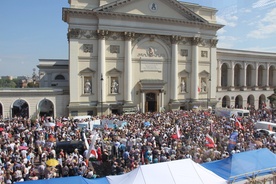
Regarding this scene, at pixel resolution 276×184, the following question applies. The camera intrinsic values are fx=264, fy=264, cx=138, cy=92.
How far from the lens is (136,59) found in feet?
121

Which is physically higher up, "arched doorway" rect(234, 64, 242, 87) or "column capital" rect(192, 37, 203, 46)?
"column capital" rect(192, 37, 203, 46)

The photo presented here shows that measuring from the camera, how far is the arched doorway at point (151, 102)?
37.8 meters

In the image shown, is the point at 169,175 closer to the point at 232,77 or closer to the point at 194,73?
the point at 194,73

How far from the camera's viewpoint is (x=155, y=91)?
37.8m

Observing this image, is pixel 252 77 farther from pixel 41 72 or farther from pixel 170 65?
pixel 41 72

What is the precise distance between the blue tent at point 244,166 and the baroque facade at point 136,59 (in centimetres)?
2304

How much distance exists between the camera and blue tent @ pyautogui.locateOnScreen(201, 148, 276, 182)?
1084cm

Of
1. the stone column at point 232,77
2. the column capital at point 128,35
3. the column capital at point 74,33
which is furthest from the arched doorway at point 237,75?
the column capital at point 74,33

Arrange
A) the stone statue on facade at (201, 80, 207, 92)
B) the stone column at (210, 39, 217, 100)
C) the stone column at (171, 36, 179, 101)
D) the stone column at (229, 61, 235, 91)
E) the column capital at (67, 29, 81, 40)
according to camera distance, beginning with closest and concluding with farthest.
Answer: the column capital at (67, 29, 81, 40)
the stone column at (171, 36, 179, 101)
the stone statue on facade at (201, 80, 207, 92)
the stone column at (210, 39, 217, 100)
the stone column at (229, 61, 235, 91)

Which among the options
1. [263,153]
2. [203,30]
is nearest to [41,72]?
[203,30]

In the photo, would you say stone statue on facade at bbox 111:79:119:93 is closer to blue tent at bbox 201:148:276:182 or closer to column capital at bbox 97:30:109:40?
column capital at bbox 97:30:109:40

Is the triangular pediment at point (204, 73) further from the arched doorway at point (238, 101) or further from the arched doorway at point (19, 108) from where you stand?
the arched doorway at point (19, 108)

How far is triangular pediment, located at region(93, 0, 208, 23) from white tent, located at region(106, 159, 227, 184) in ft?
89.4

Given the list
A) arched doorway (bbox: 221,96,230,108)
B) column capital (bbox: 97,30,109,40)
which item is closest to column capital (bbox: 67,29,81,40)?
column capital (bbox: 97,30,109,40)
